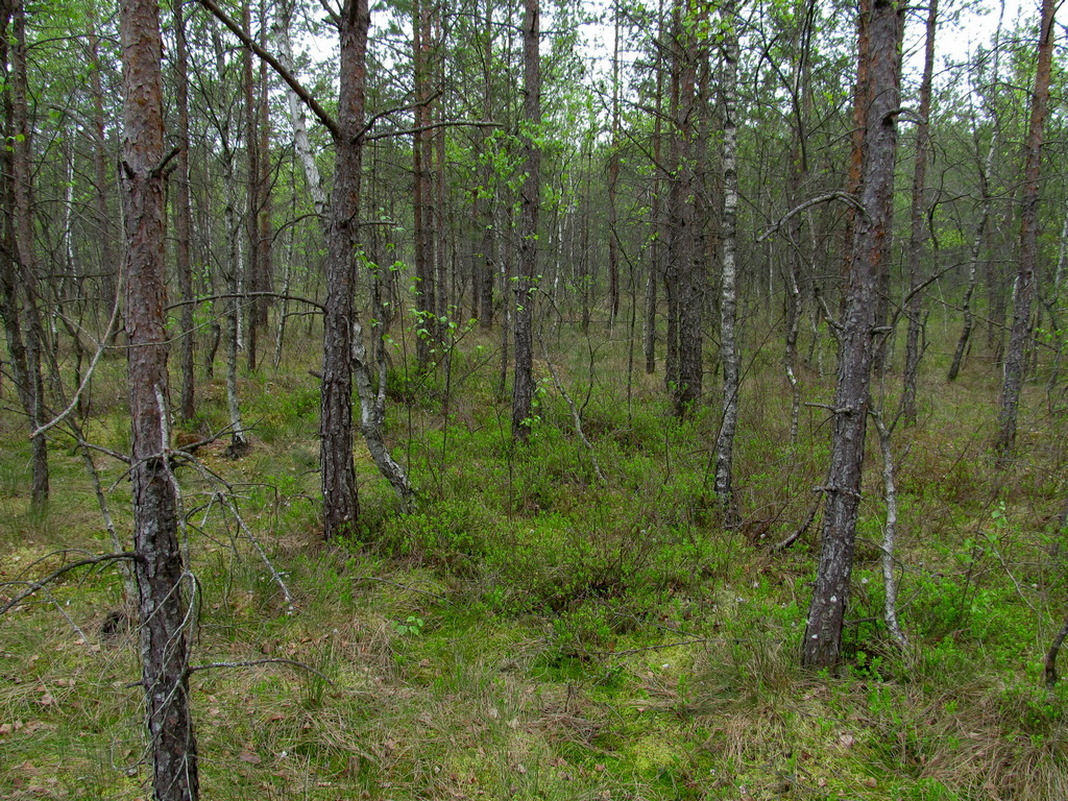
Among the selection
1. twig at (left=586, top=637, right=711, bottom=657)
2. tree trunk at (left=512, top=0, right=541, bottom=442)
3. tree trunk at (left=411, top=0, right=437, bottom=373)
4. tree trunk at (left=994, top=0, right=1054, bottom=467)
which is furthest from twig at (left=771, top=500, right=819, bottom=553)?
tree trunk at (left=411, top=0, right=437, bottom=373)

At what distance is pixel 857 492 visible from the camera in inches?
143

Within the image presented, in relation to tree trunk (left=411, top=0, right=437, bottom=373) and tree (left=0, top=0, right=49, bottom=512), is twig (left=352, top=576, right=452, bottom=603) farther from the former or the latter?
tree trunk (left=411, top=0, right=437, bottom=373)

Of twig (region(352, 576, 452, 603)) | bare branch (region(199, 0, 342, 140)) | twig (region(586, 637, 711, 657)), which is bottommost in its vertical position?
twig (region(586, 637, 711, 657))

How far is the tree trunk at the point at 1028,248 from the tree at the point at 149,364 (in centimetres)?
1005

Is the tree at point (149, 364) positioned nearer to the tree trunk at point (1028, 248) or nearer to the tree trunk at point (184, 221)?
the tree trunk at point (184, 221)

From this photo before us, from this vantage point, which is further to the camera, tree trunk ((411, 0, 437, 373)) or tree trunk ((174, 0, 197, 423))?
tree trunk ((411, 0, 437, 373))

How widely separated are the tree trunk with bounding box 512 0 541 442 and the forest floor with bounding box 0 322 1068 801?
61.6 inches

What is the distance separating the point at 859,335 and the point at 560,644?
10.2ft

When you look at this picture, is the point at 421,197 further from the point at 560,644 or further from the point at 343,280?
the point at 560,644

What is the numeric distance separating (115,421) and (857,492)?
10.7 metres

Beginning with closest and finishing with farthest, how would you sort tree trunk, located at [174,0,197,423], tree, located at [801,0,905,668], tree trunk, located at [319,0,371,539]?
1. tree, located at [801,0,905,668]
2. tree trunk, located at [319,0,371,539]
3. tree trunk, located at [174,0,197,423]

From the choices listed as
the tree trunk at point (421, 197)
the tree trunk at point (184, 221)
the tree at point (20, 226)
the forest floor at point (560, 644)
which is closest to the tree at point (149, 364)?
the forest floor at point (560, 644)

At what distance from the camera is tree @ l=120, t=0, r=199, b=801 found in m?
2.19

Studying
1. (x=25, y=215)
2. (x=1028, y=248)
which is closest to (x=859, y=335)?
(x=25, y=215)
